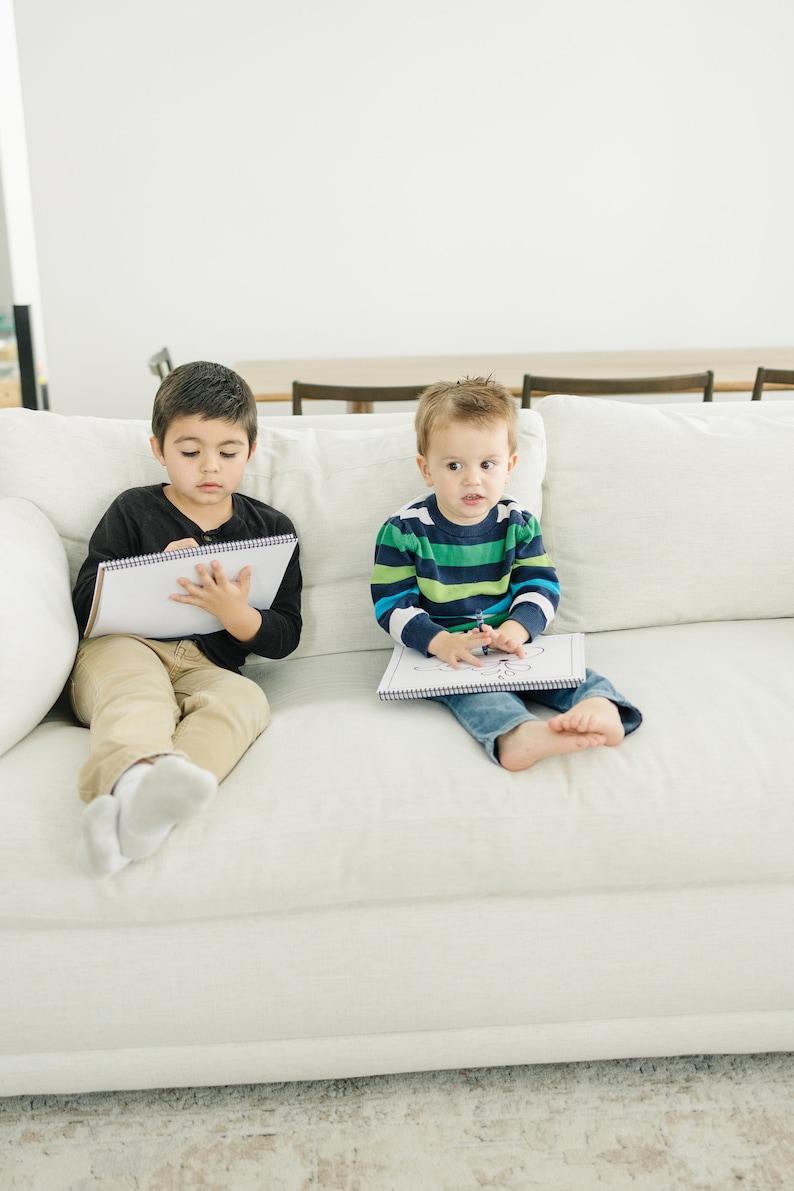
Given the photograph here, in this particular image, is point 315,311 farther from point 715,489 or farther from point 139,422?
point 715,489

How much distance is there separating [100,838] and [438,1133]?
0.60 m

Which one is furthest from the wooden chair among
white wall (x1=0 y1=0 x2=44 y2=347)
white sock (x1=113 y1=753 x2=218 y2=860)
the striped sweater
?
white wall (x1=0 y1=0 x2=44 y2=347)

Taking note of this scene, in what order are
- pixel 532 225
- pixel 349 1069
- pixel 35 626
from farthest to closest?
pixel 532 225 < pixel 35 626 < pixel 349 1069

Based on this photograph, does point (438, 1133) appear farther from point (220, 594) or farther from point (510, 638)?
point (220, 594)

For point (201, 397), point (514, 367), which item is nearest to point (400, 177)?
point (514, 367)

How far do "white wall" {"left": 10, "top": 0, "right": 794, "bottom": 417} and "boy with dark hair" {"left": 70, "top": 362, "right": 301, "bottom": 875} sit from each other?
2.54 m

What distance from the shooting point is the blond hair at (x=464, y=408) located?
158 centimetres

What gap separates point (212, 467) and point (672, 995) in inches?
41.9

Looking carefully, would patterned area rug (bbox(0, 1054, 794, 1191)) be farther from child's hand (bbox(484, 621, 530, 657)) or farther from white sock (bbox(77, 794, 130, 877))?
child's hand (bbox(484, 621, 530, 657))

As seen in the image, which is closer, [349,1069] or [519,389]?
[349,1069]

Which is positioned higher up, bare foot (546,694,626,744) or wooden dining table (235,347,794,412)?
wooden dining table (235,347,794,412)

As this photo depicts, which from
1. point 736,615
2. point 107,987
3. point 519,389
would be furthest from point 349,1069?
point 519,389

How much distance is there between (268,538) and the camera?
1546mm

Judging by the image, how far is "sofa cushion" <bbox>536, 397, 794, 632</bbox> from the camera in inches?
72.1
